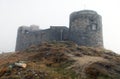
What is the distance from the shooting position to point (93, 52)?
25719mm

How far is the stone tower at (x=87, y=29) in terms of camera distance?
2967cm

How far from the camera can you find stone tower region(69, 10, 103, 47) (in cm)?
2967

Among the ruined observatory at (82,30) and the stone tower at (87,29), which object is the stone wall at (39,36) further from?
the stone tower at (87,29)

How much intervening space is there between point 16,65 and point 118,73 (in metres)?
8.49

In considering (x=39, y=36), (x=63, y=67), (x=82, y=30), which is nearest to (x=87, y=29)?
(x=82, y=30)

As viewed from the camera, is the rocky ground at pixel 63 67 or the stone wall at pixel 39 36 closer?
the rocky ground at pixel 63 67

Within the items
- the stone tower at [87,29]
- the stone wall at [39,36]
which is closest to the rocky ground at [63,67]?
the stone tower at [87,29]

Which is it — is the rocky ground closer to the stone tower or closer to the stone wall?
the stone tower

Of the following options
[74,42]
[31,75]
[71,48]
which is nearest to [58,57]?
[71,48]

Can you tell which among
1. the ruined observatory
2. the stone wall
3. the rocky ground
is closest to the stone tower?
the ruined observatory

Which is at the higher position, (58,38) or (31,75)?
(58,38)

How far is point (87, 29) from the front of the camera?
29.8 m

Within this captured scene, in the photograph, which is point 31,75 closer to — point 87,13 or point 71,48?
point 71,48

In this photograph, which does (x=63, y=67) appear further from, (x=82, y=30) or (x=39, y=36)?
(x=39, y=36)
